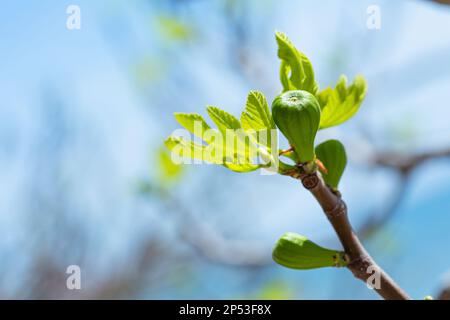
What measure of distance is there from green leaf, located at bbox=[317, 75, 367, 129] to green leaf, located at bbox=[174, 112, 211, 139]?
167 millimetres

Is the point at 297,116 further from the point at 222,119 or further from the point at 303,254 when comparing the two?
the point at 303,254

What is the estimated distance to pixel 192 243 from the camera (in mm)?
3439

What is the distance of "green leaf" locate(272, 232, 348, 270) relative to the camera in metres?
0.80

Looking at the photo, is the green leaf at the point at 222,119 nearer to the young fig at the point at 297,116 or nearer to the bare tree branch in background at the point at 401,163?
the young fig at the point at 297,116

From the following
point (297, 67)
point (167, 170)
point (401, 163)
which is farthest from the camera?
point (167, 170)

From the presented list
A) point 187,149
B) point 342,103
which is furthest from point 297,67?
point 187,149

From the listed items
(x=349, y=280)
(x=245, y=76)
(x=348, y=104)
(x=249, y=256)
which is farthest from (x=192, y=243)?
(x=348, y=104)

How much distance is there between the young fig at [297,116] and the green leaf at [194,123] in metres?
0.09

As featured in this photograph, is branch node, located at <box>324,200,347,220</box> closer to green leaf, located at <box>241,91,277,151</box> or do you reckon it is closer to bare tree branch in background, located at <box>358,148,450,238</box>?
green leaf, located at <box>241,91,277,151</box>

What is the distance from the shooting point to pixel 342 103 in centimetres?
81

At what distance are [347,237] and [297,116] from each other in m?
0.18

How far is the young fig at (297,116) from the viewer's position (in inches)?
27.1
